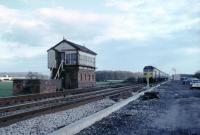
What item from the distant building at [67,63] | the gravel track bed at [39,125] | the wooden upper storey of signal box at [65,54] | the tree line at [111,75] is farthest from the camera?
the tree line at [111,75]

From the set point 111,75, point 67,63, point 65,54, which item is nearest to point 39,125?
point 67,63

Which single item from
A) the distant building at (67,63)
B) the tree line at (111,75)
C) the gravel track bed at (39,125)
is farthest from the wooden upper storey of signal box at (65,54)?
the tree line at (111,75)

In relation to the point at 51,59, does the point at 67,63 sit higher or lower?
lower

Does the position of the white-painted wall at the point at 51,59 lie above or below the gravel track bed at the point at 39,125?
above

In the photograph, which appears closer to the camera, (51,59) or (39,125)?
(39,125)

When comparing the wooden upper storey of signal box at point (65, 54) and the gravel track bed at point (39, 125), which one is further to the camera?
the wooden upper storey of signal box at point (65, 54)

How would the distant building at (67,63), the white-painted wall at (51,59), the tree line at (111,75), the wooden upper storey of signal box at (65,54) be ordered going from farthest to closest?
1. the tree line at (111,75)
2. the white-painted wall at (51,59)
3. the wooden upper storey of signal box at (65,54)
4. the distant building at (67,63)

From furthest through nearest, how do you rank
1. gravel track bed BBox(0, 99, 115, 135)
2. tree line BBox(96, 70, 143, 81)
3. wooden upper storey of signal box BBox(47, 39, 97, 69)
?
tree line BBox(96, 70, 143, 81)
wooden upper storey of signal box BBox(47, 39, 97, 69)
gravel track bed BBox(0, 99, 115, 135)

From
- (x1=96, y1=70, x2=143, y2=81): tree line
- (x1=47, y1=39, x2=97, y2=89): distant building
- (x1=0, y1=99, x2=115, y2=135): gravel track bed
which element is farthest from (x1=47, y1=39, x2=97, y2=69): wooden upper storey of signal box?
(x1=96, y1=70, x2=143, y2=81): tree line

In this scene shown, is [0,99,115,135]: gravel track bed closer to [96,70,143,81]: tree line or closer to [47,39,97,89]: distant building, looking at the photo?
[47,39,97,89]: distant building

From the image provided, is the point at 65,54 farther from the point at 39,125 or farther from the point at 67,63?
the point at 39,125

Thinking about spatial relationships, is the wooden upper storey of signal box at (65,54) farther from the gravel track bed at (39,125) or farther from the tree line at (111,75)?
the tree line at (111,75)

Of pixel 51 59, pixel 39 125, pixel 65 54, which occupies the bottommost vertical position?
pixel 39 125

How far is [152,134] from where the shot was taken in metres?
12.1
